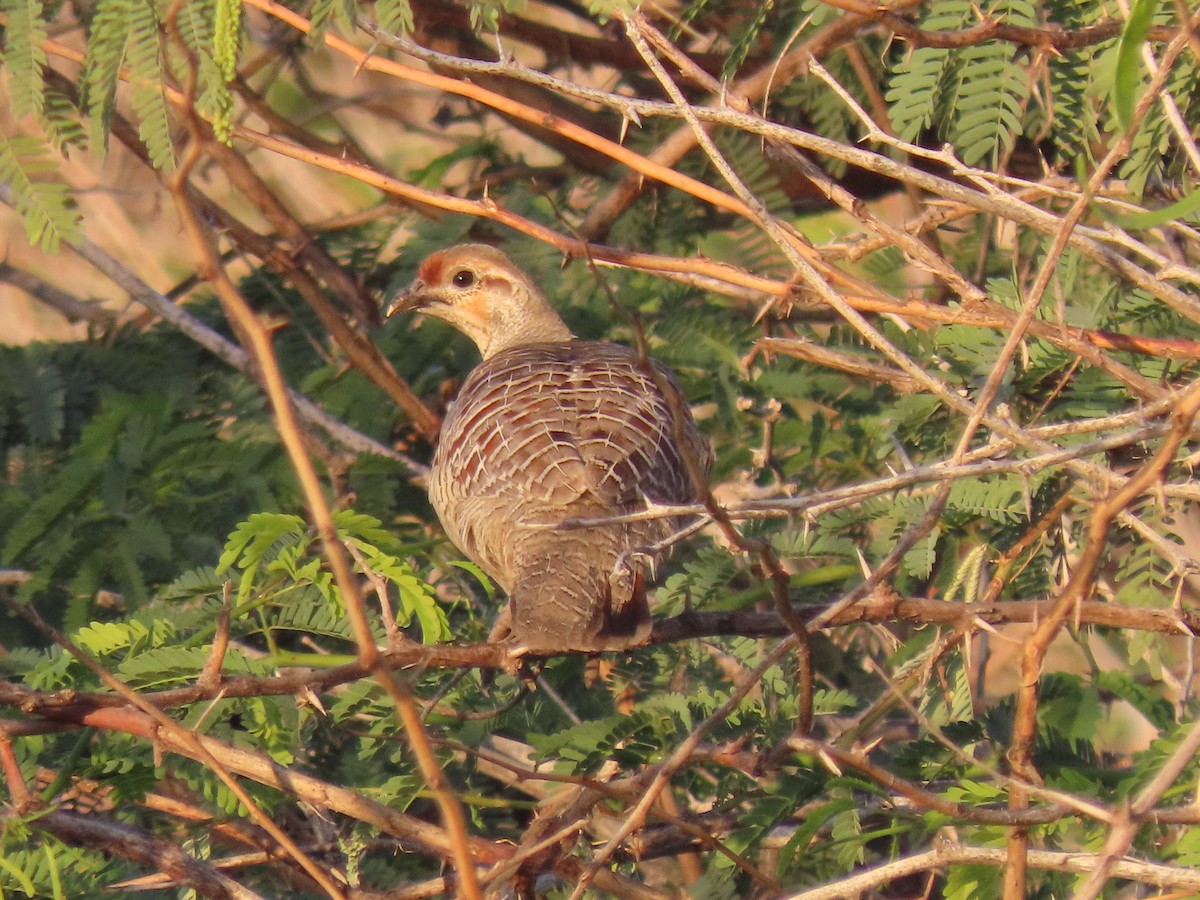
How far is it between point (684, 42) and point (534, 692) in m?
3.49

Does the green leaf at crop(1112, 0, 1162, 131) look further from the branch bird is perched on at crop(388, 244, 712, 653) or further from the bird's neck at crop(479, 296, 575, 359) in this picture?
the bird's neck at crop(479, 296, 575, 359)

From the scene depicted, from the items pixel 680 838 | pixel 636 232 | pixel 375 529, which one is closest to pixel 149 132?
pixel 375 529

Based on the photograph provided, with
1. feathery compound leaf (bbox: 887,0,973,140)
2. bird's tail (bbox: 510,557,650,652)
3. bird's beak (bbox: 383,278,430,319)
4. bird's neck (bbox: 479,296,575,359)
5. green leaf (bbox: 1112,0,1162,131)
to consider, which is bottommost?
bird's tail (bbox: 510,557,650,652)

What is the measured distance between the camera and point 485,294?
6215mm

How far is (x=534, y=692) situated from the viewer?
15.4ft

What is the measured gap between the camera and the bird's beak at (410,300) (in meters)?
6.10

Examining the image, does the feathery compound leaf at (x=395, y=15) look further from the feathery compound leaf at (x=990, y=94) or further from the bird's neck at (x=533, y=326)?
the bird's neck at (x=533, y=326)

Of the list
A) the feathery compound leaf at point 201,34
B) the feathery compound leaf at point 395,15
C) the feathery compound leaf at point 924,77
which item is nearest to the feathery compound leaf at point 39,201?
the feathery compound leaf at point 201,34

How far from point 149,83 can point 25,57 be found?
2.04ft

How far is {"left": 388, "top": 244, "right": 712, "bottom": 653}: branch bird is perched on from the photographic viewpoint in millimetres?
3805

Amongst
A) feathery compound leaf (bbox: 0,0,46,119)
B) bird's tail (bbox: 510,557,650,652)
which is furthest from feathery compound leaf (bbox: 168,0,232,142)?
bird's tail (bbox: 510,557,650,652)

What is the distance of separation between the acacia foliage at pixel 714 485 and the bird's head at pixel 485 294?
18 centimetres

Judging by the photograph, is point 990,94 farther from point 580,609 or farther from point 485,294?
point 485,294

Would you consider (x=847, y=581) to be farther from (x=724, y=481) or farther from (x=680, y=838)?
(x=680, y=838)
